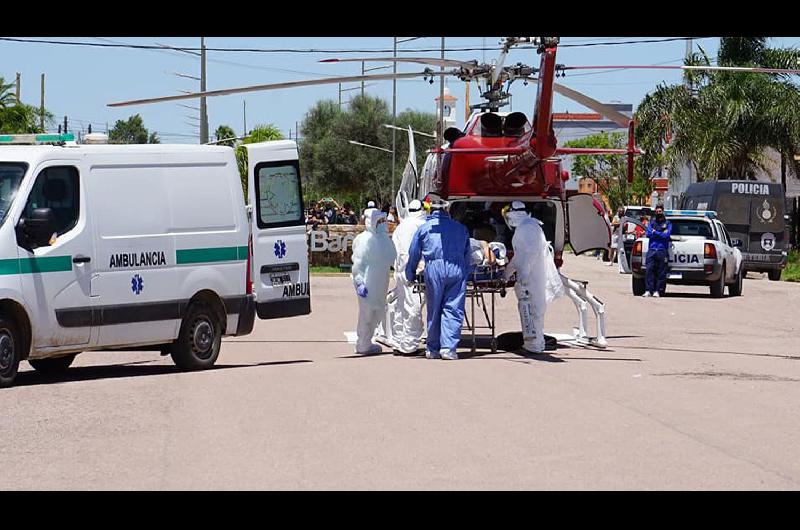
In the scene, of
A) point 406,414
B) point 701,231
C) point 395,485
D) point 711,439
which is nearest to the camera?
point 395,485

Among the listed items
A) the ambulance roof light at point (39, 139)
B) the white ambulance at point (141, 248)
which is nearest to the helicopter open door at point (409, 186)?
the white ambulance at point (141, 248)

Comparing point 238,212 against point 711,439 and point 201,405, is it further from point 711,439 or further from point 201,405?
point 711,439

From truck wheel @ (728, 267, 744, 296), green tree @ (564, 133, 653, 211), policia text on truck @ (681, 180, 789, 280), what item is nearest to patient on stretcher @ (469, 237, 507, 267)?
truck wheel @ (728, 267, 744, 296)

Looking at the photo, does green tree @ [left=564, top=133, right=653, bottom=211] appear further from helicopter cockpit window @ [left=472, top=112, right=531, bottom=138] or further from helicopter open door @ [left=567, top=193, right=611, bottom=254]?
helicopter cockpit window @ [left=472, top=112, right=531, bottom=138]

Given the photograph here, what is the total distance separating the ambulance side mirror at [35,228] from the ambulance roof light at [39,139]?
128 cm

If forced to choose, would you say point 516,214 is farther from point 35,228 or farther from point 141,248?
point 35,228

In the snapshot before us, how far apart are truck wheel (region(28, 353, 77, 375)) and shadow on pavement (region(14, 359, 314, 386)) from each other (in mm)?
77

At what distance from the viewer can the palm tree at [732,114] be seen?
160 ft

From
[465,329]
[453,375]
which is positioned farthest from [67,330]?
[465,329]

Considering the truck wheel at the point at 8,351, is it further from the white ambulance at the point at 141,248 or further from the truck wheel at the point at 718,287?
the truck wheel at the point at 718,287

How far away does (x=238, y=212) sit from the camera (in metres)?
15.8

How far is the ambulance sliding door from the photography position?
645 inches

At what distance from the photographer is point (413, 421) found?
11031 millimetres

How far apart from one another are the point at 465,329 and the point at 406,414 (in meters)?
9.35
